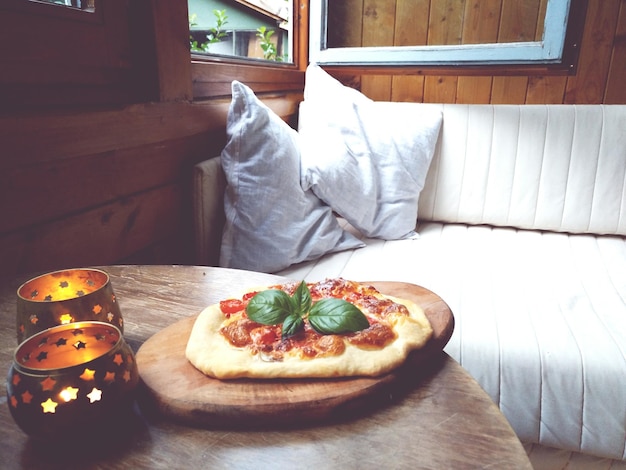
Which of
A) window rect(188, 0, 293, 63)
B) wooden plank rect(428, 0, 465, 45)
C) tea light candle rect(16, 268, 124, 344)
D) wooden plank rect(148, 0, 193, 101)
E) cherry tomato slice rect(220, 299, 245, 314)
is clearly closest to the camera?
tea light candle rect(16, 268, 124, 344)

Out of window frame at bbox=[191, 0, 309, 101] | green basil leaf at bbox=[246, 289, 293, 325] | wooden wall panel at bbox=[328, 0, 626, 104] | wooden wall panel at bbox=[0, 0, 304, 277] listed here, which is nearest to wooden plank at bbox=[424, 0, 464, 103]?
wooden wall panel at bbox=[328, 0, 626, 104]

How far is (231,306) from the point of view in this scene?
64 cm

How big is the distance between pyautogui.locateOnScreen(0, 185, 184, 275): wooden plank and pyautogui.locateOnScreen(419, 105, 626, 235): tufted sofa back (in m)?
1.06

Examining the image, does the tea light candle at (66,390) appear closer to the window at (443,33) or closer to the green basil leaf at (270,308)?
the green basil leaf at (270,308)

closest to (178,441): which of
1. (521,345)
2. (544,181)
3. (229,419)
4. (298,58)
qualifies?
(229,419)

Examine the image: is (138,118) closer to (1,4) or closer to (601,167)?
(1,4)

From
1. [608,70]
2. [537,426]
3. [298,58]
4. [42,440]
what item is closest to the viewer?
[42,440]

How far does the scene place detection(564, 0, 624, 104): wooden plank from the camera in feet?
5.91

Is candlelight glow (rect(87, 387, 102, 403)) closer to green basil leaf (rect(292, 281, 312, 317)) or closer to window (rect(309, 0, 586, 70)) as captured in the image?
green basil leaf (rect(292, 281, 312, 317))

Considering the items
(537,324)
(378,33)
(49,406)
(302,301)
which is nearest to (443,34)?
(378,33)

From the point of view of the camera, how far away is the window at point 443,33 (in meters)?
1.86

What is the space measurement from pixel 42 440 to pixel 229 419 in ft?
0.54

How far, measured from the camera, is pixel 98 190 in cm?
99

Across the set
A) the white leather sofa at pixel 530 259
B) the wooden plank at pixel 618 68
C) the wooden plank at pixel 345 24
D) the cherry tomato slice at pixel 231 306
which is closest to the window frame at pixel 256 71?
the wooden plank at pixel 345 24
